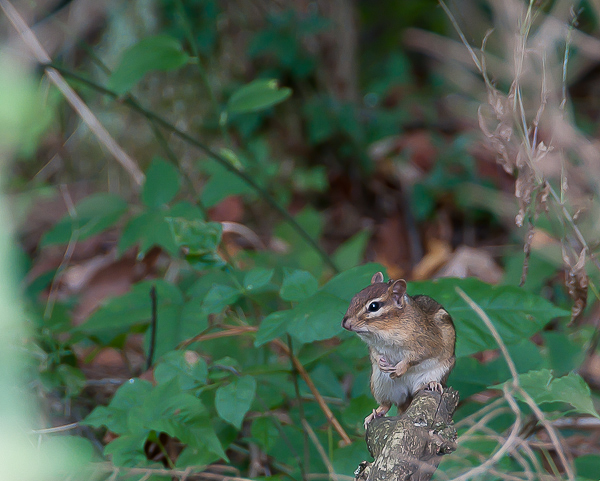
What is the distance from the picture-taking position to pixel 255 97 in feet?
7.17

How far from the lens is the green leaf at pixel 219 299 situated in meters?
1.54

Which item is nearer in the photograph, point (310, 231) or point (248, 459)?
point (248, 459)

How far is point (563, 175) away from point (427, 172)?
2.72 m

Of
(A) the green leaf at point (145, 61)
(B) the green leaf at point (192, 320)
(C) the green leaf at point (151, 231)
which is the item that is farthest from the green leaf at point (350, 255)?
(A) the green leaf at point (145, 61)

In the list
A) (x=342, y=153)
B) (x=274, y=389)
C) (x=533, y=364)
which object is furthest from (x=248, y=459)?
(x=342, y=153)

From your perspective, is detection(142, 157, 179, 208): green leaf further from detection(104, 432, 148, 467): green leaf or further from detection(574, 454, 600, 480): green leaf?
detection(574, 454, 600, 480): green leaf

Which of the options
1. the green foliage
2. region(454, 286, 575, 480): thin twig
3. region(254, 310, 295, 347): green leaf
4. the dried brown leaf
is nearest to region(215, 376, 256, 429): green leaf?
the green foliage

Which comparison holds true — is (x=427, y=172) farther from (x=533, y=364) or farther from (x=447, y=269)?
(x=533, y=364)

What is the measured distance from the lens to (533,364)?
1.75 m

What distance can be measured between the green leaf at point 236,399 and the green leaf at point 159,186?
108 centimetres

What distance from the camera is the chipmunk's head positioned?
126 centimetres

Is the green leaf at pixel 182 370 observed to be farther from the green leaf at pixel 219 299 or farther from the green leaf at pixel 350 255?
the green leaf at pixel 350 255

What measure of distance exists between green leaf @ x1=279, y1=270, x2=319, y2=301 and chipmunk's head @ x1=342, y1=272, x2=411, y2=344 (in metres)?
0.20

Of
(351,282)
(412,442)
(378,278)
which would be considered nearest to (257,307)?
(351,282)
